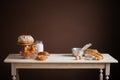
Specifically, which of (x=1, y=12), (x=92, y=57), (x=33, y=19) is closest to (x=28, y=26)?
(x=33, y=19)

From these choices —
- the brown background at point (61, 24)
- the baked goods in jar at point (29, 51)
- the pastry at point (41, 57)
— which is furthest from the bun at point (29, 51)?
the brown background at point (61, 24)

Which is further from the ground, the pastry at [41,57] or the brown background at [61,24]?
the brown background at [61,24]

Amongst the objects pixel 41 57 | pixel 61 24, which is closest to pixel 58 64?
pixel 41 57

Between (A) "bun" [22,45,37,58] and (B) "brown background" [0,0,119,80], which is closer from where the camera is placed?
(A) "bun" [22,45,37,58]

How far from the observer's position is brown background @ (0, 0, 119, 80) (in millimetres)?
2799

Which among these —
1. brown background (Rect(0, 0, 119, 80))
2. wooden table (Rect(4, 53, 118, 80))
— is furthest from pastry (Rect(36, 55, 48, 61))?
brown background (Rect(0, 0, 119, 80))

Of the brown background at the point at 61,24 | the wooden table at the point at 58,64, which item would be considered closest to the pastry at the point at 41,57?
the wooden table at the point at 58,64

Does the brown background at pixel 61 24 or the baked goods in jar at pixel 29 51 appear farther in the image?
the brown background at pixel 61 24

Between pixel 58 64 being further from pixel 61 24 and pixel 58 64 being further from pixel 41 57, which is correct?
pixel 61 24

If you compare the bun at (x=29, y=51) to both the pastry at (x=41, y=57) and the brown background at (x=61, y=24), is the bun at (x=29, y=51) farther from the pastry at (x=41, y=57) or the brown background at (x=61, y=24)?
the brown background at (x=61, y=24)

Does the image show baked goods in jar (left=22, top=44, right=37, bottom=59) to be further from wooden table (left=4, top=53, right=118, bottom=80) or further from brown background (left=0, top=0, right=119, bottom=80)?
brown background (left=0, top=0, right=119, bottom=80)

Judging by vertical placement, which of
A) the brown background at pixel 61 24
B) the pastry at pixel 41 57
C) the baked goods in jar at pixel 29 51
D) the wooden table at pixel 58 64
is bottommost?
the wooden table at pixel 58 64

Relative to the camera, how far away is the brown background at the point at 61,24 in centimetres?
280

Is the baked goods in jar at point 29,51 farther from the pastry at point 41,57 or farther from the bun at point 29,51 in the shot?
the pastry at point 41,57
